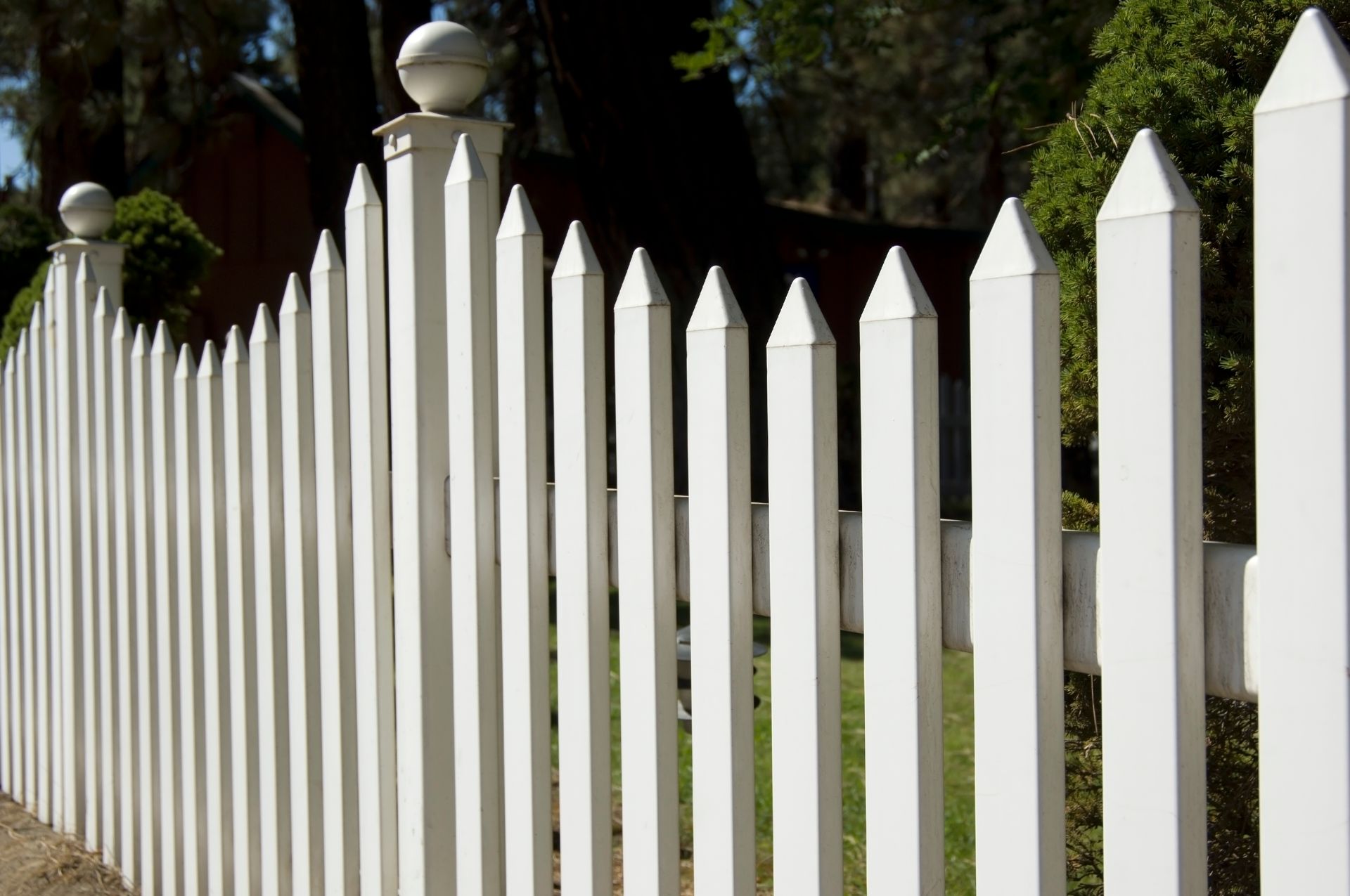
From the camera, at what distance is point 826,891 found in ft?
5.76

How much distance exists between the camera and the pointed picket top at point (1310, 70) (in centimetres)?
118

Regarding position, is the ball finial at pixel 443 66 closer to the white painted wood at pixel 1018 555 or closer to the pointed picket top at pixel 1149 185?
the white painted wood at pixel 1018 555

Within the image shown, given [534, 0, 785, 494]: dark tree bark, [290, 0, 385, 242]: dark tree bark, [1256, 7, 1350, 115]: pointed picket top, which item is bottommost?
[1256, 7, 1350, 115]: pointed picket top

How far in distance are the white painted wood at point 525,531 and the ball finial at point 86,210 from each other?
96.9 inches

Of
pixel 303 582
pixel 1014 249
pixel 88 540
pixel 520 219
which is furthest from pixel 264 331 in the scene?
pixel 1014 249

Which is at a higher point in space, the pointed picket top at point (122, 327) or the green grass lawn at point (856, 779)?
the pointed picket top at point (122, 327)

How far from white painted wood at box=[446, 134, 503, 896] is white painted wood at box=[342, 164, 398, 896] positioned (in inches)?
10.5

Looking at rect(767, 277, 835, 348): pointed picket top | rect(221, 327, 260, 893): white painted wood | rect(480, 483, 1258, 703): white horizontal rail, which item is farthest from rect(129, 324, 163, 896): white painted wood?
rect(767, 277, 835, 348): pointed picket top

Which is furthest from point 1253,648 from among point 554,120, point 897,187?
point 897,187

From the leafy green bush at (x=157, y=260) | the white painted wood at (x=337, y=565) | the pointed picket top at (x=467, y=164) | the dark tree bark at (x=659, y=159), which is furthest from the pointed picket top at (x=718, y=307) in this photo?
the leafy green bush at (x=157, y=260)

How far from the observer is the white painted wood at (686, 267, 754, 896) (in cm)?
184

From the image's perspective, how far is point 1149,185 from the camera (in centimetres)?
135

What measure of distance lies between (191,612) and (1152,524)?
265 centimetres

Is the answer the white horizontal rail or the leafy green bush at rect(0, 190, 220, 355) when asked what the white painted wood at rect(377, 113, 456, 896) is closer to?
the white horizontal rail
